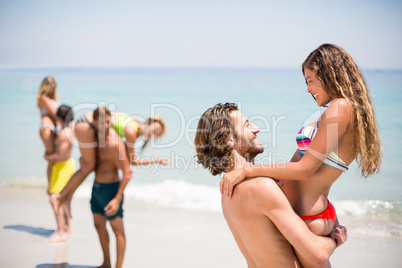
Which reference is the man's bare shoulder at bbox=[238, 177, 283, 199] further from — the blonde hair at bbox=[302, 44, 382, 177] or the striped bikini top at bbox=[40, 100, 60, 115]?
the striped bikini top at bbox=[40, 100, 60, 115]

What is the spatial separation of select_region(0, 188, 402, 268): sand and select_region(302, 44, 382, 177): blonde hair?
3489 millimetres

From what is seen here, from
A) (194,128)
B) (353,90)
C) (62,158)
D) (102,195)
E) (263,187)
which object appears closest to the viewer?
(263,187)

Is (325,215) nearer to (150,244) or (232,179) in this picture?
(232,179)

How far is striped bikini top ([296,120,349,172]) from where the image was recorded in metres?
2.39

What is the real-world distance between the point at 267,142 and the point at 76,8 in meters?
26.9

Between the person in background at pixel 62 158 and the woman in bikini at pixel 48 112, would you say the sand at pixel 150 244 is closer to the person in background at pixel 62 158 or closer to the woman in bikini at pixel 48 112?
the person in background at pixel 62 158

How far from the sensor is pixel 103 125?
4.76m

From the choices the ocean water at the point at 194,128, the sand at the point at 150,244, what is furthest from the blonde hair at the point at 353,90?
the sand at the point at 150,244

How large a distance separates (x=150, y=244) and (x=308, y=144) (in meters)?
4.34

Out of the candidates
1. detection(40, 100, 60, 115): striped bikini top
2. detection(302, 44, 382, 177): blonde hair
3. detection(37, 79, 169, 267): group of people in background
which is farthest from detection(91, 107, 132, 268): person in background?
detection(302, 44, 382, 177): blonde hair

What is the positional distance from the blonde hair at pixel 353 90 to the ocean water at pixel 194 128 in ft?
4.45

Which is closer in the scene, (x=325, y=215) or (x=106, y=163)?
(x=325, y=215)

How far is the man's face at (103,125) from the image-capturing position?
15.6 feet

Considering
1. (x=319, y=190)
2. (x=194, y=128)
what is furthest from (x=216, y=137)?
(x=194, y=128)
